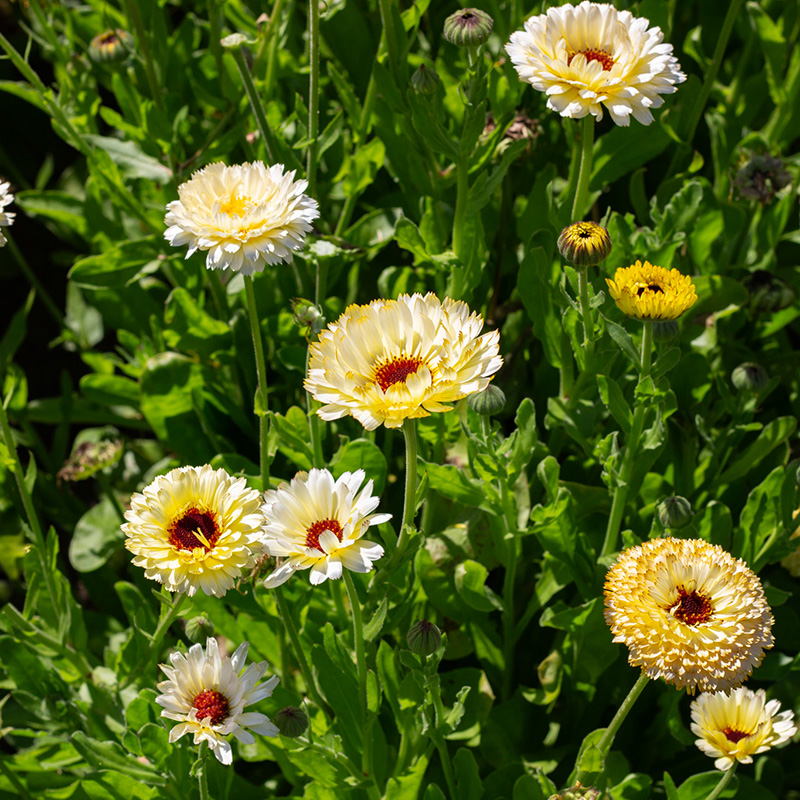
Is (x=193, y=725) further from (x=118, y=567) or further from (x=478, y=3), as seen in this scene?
(x=478, y=3)

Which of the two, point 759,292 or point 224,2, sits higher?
point 224,2

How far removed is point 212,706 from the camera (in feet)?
4.38

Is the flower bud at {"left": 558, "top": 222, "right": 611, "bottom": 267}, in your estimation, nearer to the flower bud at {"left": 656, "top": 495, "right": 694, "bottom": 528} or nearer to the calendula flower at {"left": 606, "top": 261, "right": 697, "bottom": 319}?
the calendula flower at {"left": 606, "top": 261, "right": 697, "bottom": 319}

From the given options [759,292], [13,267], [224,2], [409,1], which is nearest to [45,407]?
[13,267]

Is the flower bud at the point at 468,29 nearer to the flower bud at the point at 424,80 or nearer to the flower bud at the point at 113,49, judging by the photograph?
the flower bud at the point at 424,80

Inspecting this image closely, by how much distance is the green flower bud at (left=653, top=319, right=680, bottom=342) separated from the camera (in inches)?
61.5

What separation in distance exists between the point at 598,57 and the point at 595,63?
Answer: 138 mm

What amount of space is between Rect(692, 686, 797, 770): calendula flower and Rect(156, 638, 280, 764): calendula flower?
2.03ft

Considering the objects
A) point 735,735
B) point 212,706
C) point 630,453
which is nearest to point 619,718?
point 735,735

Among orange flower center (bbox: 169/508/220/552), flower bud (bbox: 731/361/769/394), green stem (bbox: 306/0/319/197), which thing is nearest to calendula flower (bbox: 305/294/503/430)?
orange flower center (bbox: 169/508/220/552)

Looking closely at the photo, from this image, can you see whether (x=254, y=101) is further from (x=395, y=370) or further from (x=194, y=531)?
(x=194, y=531)

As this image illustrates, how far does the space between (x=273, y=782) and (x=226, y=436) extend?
0.80 m

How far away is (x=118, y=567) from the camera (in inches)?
99.2

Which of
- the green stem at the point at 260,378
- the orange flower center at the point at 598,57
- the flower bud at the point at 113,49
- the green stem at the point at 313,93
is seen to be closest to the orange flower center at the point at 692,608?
the green stem at the point at 260,378
